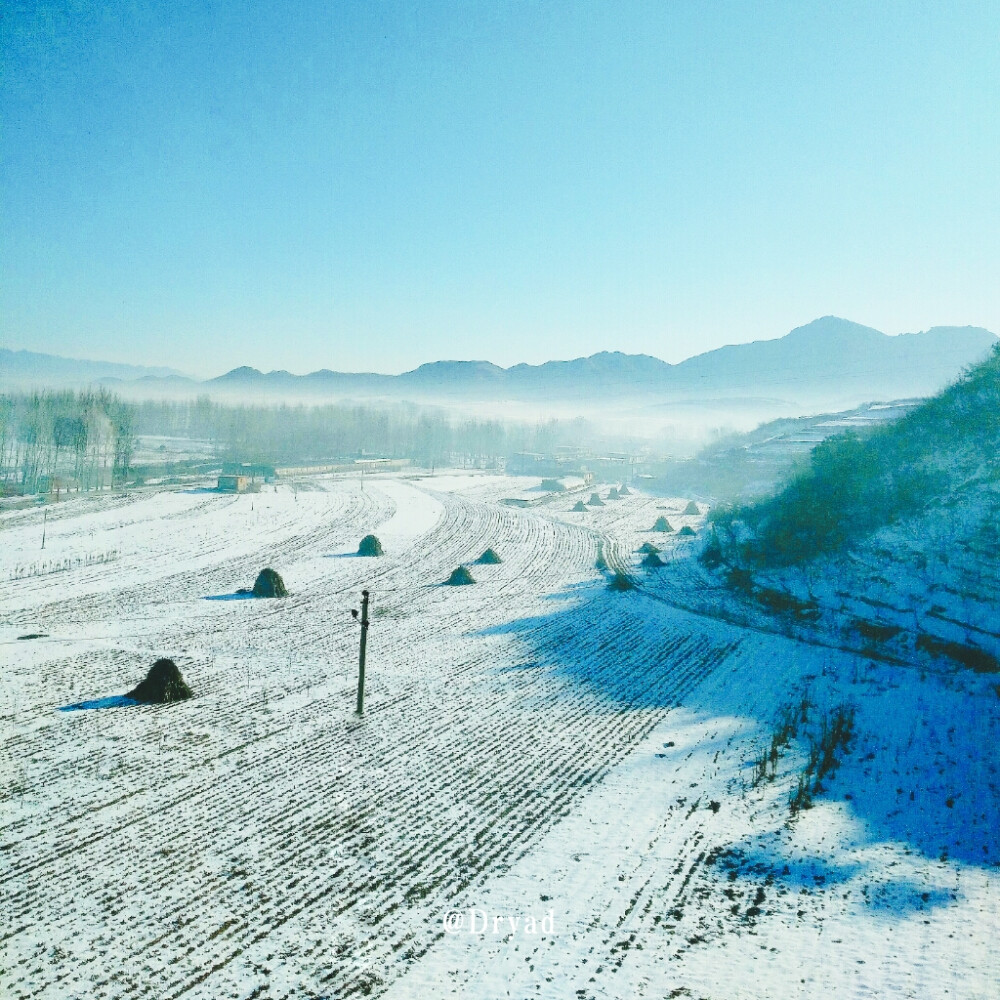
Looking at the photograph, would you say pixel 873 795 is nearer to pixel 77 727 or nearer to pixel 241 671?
pixel 241 671

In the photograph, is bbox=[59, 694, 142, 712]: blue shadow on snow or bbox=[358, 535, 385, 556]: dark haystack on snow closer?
bbox=[59, 694, 142, 712]: blue shadow on snow

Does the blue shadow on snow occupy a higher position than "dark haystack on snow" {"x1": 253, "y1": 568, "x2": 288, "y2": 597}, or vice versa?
"dark haystack on snow" {"x1": 253, "y1": 568, "x2": 288, "y2": 597}

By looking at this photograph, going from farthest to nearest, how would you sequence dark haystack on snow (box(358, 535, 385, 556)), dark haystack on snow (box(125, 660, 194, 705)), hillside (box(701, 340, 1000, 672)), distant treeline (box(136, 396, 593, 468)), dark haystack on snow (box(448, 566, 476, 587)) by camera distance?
1. distant treeline (box(136, 396, 593, 468))
2. dark haystack on snow (box(358, 535, 385, 556))
3. dark haystack on snow (box(448, 566, 476, 587))
4. hillside (box(701, 340, 1000, 672))
5. dark haystack on snow (box(125, 660, 194, 705))

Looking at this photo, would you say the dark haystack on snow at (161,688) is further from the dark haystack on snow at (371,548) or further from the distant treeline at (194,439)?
the distant treeline at (194,439)

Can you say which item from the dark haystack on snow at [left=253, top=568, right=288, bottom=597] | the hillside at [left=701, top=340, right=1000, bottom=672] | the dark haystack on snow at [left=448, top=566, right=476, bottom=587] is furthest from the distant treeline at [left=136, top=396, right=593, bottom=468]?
the hillside at [left=701, top=340, right=1000, bottom=672]

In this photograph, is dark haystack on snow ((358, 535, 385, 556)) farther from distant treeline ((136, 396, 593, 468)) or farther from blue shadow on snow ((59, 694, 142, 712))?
distant treeline ((136, 396, 593, 468))

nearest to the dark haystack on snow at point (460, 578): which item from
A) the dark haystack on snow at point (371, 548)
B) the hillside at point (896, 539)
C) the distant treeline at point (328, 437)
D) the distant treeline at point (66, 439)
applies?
the dark haystack on snow at point (371, 548)

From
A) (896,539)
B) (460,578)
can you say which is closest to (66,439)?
(460,578)
